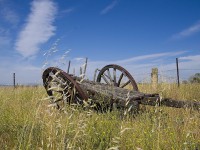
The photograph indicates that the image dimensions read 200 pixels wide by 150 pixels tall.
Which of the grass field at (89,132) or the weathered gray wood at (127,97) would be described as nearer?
the grass field at (89,132)

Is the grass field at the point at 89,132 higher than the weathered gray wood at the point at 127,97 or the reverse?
the reverse

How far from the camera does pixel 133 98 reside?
5.11m

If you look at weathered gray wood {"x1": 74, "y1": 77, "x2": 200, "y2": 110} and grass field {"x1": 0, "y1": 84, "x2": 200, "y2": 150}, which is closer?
grass field {"x1": 0, "y1": 84, "x2": 200, "y2": 150}

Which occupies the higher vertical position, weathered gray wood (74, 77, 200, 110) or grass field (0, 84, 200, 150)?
weathered gray wood (74, 77, 200, 110)

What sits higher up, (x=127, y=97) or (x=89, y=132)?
(x=127, y=97)

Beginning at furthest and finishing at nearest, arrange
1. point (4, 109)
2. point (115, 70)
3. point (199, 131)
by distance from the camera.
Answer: point (115, 70) < point (4, 109) < point (199, 131)

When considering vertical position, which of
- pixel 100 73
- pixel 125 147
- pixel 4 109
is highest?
pixel 100 73

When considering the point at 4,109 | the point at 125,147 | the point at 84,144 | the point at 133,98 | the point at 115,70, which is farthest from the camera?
the point at 115,70

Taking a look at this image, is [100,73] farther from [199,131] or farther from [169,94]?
[199,131]

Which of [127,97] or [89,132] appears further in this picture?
[127,97]

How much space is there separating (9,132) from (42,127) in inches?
28.2

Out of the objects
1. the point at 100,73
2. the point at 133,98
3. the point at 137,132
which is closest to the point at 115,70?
the point at 100,73

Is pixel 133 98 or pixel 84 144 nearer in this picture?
pixel 84 144

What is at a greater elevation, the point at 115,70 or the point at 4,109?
the point at 115,70
